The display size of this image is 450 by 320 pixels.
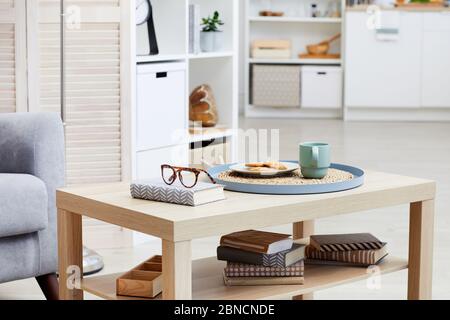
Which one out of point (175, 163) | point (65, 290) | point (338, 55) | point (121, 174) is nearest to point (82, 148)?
point (121, 174)

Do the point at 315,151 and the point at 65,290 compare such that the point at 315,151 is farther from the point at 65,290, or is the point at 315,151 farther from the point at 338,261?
the point at 65,290

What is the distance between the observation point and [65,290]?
2277 mm

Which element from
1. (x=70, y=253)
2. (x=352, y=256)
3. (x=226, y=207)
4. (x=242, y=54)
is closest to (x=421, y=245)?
(x=352, y=256)

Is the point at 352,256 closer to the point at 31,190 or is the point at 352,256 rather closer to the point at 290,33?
the point at 31,190

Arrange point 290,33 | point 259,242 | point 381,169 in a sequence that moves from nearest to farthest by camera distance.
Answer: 1. point 259,242
2. point 381,169
3. point 290,33

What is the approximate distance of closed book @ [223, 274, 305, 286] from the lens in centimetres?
221

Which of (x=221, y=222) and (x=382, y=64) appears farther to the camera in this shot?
(x=382, y=64)

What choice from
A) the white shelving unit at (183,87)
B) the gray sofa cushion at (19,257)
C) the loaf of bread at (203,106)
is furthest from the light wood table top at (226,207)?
the loaf of bread at (203,106)

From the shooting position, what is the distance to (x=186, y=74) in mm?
3873

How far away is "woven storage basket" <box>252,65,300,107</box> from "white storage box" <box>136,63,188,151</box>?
161 inches

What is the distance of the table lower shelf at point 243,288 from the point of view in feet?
7.03

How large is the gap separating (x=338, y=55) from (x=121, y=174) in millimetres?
4744

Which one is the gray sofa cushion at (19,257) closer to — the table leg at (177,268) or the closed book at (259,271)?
the closed book at (259,271)

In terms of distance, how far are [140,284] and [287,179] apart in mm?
470
